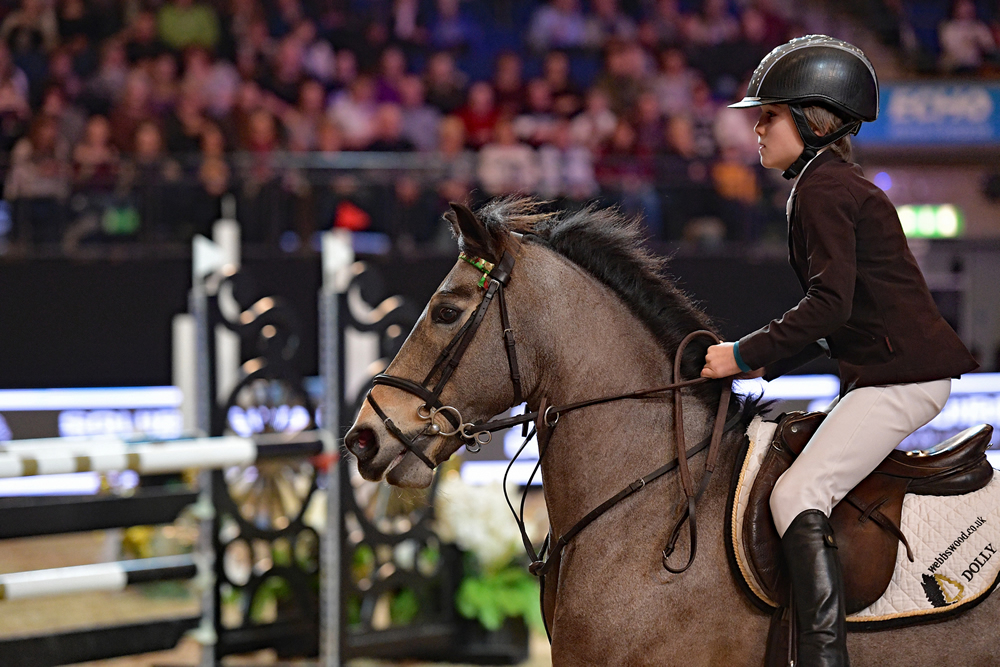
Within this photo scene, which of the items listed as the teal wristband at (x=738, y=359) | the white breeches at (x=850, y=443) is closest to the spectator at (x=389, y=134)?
the teal wristband at (x=738, y=359)

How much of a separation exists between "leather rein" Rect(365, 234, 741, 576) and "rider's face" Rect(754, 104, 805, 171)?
453mm

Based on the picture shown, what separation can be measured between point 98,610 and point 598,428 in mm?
4311

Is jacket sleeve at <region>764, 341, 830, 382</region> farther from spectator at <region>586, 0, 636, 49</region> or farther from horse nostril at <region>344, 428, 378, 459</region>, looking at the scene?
spectator at <region>586, 0, 636, 49</region>

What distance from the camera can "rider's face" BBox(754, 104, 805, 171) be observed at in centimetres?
235

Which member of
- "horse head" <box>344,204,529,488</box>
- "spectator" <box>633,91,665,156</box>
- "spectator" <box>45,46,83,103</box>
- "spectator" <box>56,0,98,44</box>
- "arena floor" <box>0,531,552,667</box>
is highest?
"spectator" <box>56,0,98,44</box>

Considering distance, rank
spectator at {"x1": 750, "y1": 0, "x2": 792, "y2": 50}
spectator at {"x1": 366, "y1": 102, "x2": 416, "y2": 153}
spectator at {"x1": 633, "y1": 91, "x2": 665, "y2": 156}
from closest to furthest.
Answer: spectator at {"x1": 366, "y1": 102, "x2": 416, "y2": 153} < spectator at {"x1": 633, "y1": 91, "x2": 665, "y2": 156} < spectator at {"x1": 750, "y1": 0, "x2": 792, "y2": 50}

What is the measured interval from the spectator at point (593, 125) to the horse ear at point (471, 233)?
728cm

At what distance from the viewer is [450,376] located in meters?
2.31

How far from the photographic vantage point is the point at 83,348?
23.3 feet

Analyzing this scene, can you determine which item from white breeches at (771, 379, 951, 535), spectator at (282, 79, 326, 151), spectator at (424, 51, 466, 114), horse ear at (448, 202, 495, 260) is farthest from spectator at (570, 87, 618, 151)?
white breeches at (771, 379, 951, 535)

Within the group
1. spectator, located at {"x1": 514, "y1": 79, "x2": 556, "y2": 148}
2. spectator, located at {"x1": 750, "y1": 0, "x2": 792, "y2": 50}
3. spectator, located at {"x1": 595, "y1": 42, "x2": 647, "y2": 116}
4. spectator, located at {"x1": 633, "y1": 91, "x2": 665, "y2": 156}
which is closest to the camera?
spectator, located at {"x1": 514, "y1": 79, "x2": 556, "y2": 148}

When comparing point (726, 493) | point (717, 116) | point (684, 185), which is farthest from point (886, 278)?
point (717, 116)

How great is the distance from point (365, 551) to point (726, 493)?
287 cm

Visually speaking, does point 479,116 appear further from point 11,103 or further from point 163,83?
point 11,103
